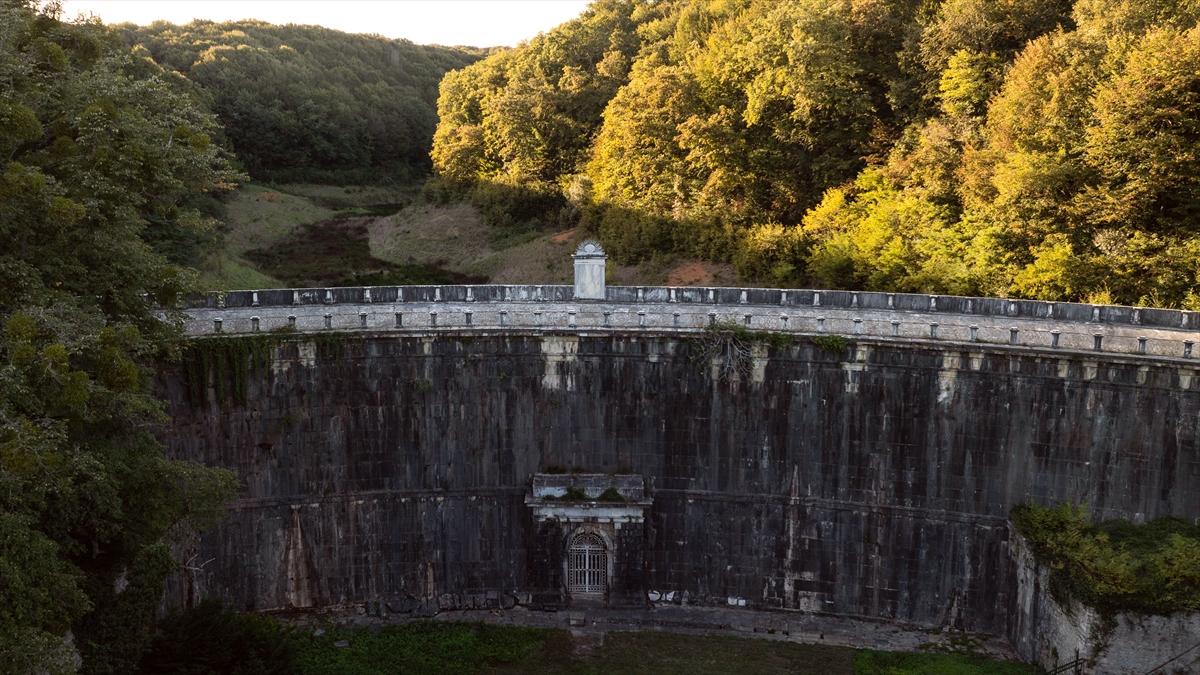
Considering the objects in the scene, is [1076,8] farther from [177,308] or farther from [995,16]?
[177,308]

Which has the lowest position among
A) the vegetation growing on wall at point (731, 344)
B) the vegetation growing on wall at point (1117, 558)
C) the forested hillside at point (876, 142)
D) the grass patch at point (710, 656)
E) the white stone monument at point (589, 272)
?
the grass patch at point (710, 656)

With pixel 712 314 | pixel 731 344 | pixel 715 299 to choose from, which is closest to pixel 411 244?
pixel 715 299

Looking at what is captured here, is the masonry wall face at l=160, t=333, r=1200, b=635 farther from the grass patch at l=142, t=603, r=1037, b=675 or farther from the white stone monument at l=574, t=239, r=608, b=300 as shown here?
the white stone monument at l=574, t=239, r=608, b=300

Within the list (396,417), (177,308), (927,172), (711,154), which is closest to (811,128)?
(711,154)

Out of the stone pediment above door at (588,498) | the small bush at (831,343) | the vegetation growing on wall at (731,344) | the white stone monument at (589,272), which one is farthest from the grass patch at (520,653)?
the white stone monument at (589,272)

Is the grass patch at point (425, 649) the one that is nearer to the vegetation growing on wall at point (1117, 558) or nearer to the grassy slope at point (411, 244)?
the vegetation growing on wall at point (1117, 558)
